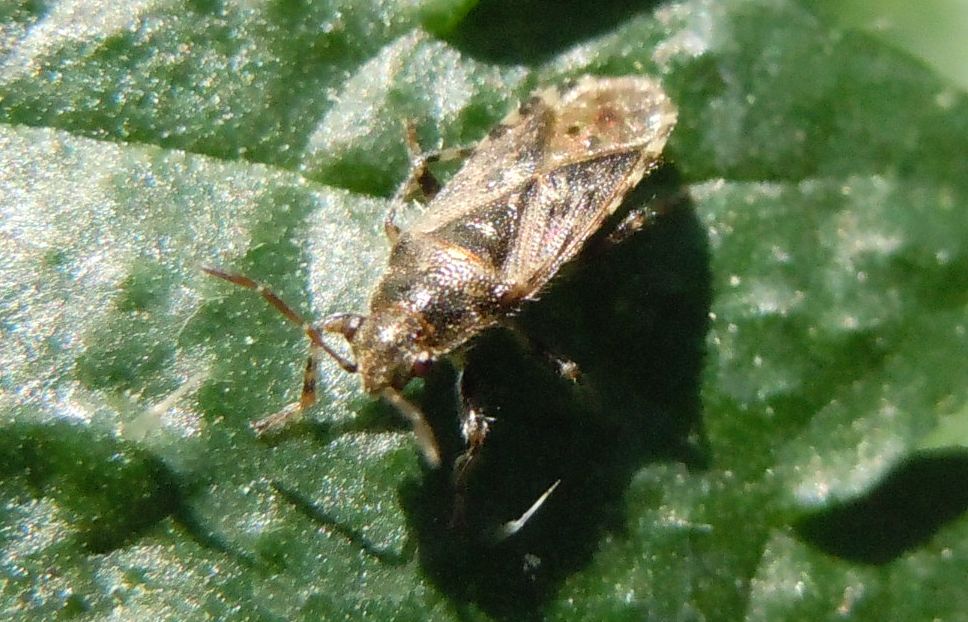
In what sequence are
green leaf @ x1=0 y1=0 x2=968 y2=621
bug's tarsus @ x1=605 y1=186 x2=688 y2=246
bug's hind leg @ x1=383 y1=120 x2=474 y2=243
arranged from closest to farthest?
green leaf @ x1=0 y1=0 x2=968 y2=621
bug's hind leg @ x1=383 y1=120 x2=474 y2=243
bug's tarsus @ x1=605 y1=186 x2=688 y2=246

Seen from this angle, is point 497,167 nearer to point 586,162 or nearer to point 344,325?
point 586,162

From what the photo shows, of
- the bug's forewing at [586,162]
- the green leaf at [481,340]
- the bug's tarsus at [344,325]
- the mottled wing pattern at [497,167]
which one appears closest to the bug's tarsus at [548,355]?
the green leaf at [481,340]

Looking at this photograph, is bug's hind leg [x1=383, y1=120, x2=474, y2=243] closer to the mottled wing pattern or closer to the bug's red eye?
the mottled wing pattern

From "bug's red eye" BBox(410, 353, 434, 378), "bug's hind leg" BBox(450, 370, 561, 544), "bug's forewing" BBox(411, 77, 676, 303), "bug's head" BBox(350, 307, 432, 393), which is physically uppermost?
"bug's forewing" BBox(411, 77, 676, 303)

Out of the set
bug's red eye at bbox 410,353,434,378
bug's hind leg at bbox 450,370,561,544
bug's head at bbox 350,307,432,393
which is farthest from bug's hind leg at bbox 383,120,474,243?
bug's hind leg at bbox 450,370,561,544

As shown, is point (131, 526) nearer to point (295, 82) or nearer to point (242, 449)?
point (242, 449)

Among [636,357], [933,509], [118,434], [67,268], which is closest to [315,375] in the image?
[118,434]

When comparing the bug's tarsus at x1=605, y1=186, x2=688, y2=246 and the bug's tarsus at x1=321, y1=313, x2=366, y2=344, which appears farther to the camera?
the bug's tarsus at x1=605, y1=186, x2=688, y2=246

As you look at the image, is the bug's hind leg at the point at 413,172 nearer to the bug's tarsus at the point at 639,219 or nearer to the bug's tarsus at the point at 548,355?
the bug's tarsus at the point at 548,355
